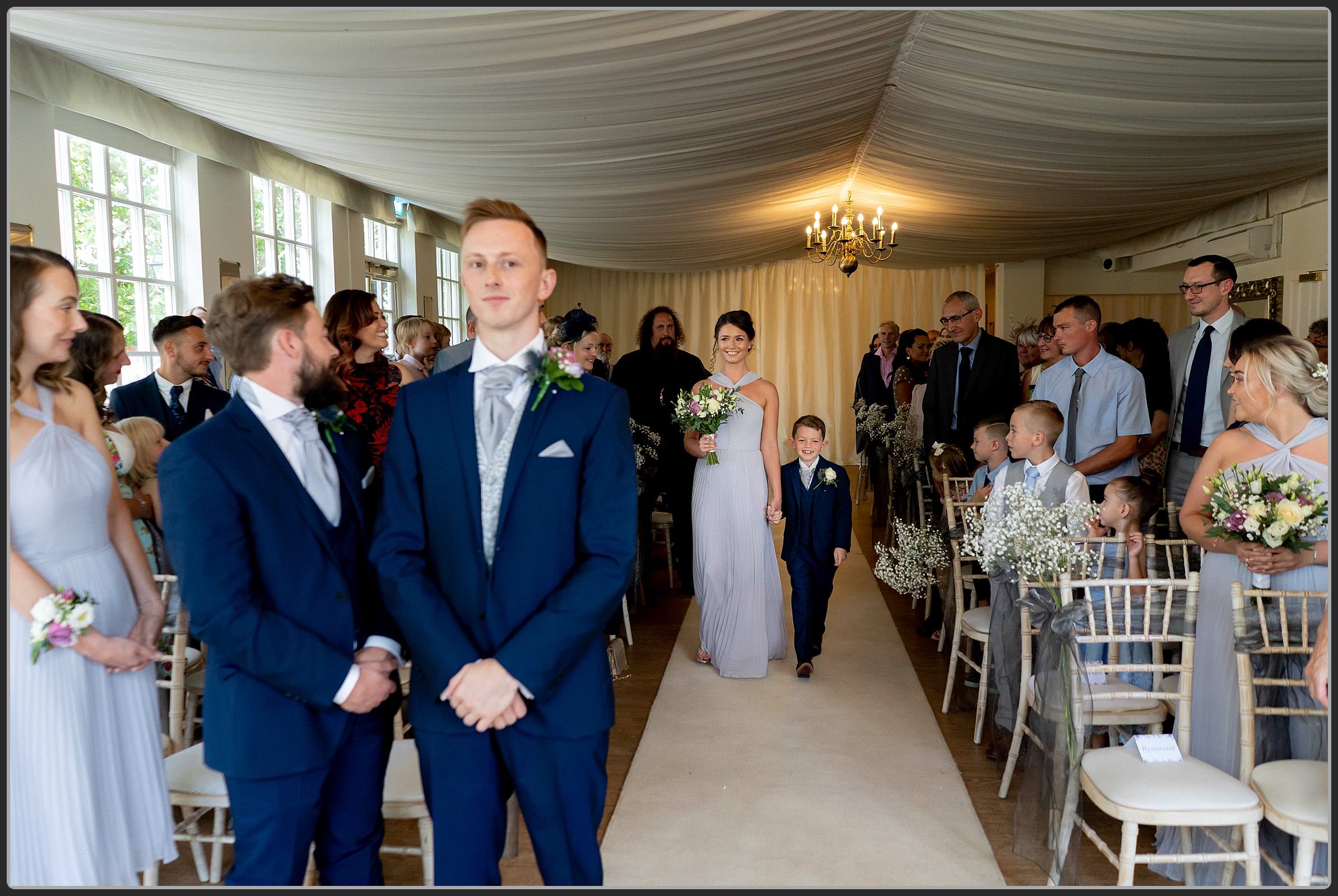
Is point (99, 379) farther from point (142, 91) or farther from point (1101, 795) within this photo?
point (1101, 795)

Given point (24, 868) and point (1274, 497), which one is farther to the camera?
point (1274, 497)

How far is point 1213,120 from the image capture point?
18.4ft

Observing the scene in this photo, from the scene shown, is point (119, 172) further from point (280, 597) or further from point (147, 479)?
point (280, 597)

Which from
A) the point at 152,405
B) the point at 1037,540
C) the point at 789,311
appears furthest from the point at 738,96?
the point at 789,311

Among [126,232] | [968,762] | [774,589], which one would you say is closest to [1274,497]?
[968,762]

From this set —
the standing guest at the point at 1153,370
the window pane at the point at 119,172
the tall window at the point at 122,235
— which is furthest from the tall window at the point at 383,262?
the standing guest at the point at 1153,370

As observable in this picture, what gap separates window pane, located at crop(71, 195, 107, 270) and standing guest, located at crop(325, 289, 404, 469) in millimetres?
2767

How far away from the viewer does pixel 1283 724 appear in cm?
304

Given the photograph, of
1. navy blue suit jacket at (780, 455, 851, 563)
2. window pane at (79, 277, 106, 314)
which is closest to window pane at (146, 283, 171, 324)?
window pane at (79, 277, 106, 314)

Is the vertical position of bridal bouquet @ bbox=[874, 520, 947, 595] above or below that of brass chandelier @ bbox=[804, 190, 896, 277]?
below

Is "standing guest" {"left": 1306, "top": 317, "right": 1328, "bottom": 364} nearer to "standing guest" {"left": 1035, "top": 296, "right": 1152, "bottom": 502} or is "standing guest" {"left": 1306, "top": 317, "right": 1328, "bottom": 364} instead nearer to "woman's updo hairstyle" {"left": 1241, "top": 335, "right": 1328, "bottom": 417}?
"standing guest" {"left": 1035, "top": 296, "right": 1152, "bottom": 502}

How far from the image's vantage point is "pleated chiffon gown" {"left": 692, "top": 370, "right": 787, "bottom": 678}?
17.8ft

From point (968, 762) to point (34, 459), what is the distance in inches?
143

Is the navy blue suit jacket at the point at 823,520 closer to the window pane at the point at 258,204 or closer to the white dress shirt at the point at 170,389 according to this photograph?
the white dress shirt at the point at 170,389
